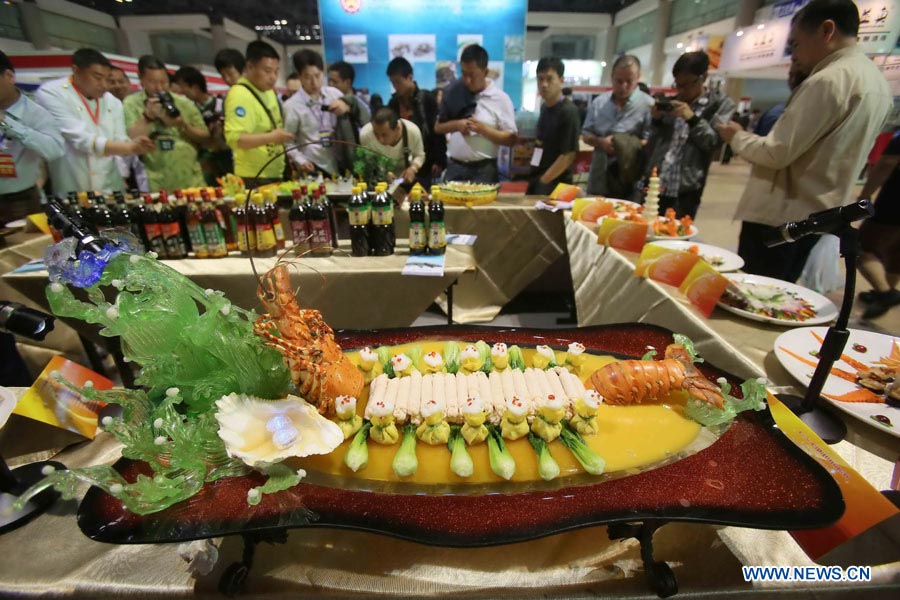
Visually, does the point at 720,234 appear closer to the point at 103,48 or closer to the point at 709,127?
the point at 709,127

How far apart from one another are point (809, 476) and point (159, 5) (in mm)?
17195

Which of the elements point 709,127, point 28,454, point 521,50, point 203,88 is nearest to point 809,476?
point 28,454

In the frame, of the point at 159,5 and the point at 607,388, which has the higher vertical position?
the point at 159,5

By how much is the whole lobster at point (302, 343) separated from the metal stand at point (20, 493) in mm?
553

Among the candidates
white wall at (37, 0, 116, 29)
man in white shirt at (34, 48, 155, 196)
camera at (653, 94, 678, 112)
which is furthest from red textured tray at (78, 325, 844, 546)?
white wall at (37, 0, 116, 29)

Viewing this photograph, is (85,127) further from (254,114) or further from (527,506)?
(527,506)

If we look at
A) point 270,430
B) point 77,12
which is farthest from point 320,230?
point 77,12

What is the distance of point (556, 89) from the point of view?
4.00 metres

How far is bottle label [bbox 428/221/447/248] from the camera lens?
2.53 meters

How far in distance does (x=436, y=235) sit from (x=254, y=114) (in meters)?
2.25

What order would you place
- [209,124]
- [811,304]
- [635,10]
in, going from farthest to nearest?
[635,10] < [209,124] < [811,304]

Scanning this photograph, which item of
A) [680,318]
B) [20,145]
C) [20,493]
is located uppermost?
[20,145]

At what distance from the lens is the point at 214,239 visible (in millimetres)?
2455

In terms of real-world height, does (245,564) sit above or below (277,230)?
below
